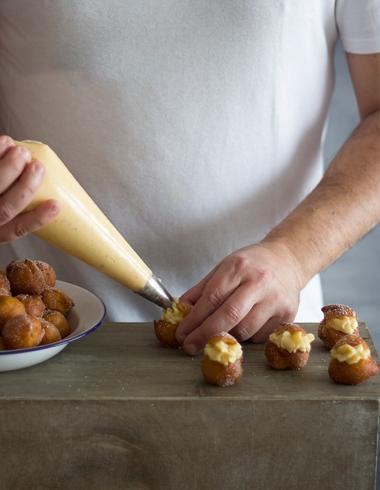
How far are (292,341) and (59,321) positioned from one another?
1.12 feet

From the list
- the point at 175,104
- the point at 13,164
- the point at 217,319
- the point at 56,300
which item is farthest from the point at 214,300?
the point at 175,104

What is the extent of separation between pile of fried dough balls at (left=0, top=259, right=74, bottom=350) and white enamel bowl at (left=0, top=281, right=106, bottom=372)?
0.5 inches

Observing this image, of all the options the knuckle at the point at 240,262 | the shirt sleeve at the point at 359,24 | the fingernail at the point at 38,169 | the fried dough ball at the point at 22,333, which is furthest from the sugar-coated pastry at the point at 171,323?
the shirt sleeve at the point at 359,24

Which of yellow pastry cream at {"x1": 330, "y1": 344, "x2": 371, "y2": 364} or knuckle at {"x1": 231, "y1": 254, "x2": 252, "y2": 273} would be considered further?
knuckle at {"x1": 231, "y1": 254, "x2": 252, "y2": 273}

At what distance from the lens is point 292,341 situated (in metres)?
0.87

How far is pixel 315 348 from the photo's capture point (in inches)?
38.2

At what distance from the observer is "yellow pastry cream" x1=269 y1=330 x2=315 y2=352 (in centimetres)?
86

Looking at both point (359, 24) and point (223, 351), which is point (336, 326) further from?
point (359, 24)

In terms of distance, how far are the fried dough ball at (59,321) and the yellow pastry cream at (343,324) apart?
396mm

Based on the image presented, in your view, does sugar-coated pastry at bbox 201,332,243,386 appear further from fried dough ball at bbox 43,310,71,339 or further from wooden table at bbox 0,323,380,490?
fried dough ball at bbox 43,310,71,339

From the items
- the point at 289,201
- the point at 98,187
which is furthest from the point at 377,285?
the point at 98,187

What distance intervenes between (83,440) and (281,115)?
2.68 feet

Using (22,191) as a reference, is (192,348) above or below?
below

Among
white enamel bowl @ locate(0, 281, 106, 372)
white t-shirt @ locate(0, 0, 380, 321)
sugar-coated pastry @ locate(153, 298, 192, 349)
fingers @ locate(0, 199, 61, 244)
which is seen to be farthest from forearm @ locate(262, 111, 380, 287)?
fingers @ locate(0, 199, 61, 244)
